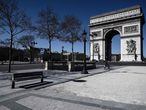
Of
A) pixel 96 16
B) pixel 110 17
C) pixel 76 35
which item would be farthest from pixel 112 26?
pixel 76 35

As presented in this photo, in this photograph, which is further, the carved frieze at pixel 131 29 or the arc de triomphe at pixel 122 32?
the carved frieze at pixel 131 29

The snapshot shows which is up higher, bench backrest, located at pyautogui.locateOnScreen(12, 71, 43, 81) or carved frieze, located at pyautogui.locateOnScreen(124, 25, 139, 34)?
carved frieze, located at pyautogui.locateOnScreen(124, 25, 139, 34)

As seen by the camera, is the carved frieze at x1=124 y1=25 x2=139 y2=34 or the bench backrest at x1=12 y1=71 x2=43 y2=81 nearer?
the bench backrest at x1=12 y1=71 x2=43 y2=81

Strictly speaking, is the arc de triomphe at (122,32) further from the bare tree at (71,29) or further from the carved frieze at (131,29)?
the bare tree at (71,29)

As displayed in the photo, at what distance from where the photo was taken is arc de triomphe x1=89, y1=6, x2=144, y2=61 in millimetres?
53406

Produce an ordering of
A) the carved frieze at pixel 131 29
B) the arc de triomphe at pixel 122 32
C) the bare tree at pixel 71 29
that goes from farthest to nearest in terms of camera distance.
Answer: the carved frieze at pixel 131 29 < the arc de triomphe at pixel 122 32 < the bare tree at pixel 71 29

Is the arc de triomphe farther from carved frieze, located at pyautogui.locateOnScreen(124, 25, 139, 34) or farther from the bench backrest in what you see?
the bench backrest

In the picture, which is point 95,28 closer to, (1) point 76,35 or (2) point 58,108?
(1) point 76,35

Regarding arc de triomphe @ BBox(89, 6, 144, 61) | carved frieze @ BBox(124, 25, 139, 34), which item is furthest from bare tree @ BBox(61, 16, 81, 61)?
carved frieze @ BBox(124, 25, 139, 34)

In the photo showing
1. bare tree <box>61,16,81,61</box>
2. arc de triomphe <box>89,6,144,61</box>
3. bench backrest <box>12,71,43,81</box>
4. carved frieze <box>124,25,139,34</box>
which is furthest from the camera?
carved frieze <box>124,25,139,34</box>

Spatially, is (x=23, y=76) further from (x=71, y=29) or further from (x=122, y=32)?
(x=122, y=32)

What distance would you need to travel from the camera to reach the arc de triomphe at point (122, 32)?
175ft

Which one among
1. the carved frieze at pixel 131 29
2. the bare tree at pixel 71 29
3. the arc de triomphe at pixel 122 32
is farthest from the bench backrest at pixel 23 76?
the carved frieze at pixel 131 29

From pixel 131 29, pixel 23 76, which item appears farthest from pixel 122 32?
pixel 23 76
